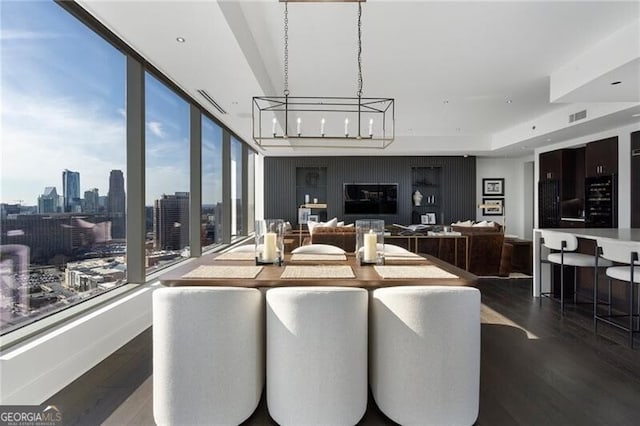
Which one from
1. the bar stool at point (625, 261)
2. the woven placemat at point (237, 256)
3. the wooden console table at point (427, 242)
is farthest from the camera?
the wooden console table at point (427, 242)

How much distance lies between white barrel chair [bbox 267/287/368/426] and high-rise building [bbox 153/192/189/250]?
2629 mm

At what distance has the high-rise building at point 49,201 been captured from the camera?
7.62ft

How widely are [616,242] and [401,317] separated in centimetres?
260

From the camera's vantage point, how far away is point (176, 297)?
1.68m

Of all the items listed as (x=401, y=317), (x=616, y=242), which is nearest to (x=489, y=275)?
(x=616, y=242)

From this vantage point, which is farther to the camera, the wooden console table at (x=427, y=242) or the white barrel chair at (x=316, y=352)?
the wooden console table at (x=427, y=242)

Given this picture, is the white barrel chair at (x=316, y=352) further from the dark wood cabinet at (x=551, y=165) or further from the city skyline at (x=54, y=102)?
the dark wood cabinet at (x=551, y=165)

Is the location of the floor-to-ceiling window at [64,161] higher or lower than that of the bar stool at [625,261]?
higher

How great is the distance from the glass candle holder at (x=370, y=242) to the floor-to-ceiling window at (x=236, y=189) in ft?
15.2

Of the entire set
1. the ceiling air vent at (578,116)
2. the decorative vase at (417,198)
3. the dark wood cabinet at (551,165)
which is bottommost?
the decorative vase at (417,198)

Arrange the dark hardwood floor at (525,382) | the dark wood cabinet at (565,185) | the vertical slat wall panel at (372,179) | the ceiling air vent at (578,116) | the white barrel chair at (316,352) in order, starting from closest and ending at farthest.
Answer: the white barrel chair at (316,352)
the dark hardwood floor at (525,382)
the ceiling air vent at (578,116)
the dark wood cabinet at (565,185)
the vertical slat wall panel at (372,179)

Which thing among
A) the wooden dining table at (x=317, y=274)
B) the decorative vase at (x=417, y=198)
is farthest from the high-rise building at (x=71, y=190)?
the decorative vase at (x=417, y=198)

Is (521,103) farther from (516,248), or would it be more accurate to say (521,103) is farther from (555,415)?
(555,415)

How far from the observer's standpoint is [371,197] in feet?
29.5
